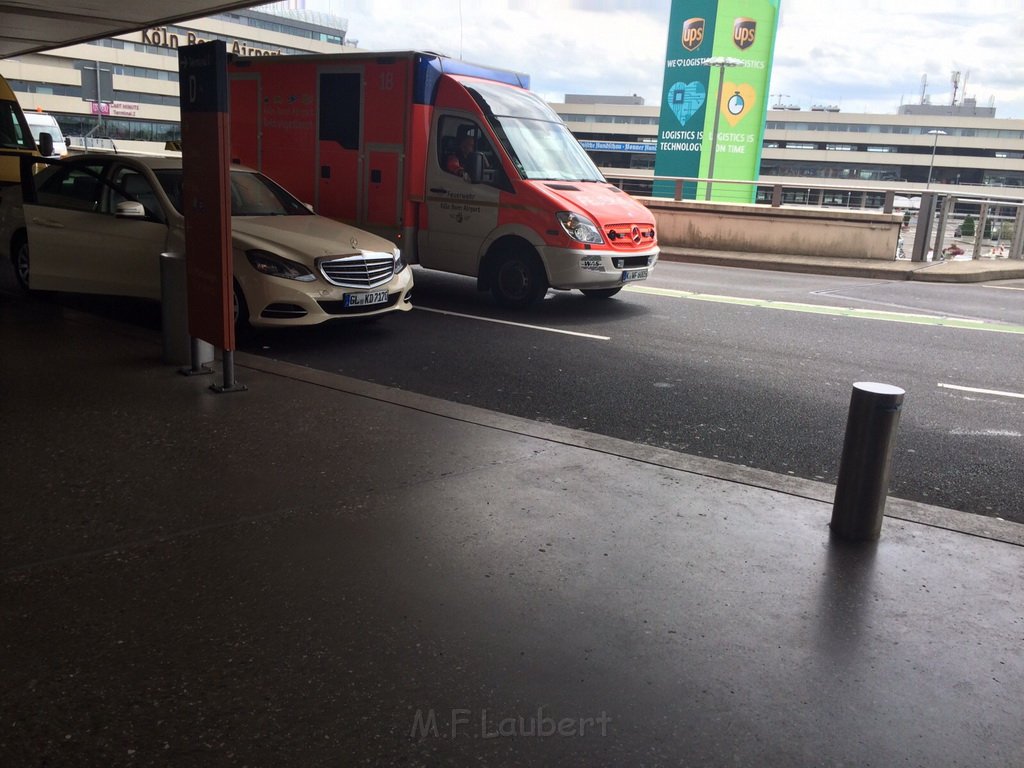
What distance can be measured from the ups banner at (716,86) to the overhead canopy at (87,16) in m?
33.6

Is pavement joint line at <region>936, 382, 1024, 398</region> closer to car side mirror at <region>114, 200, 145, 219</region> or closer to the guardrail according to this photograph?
car side mirror at <region>114, 200, 145, 219</region>

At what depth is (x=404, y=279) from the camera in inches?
351

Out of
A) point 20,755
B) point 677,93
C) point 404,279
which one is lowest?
point 20,755

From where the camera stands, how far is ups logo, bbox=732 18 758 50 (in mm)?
42000

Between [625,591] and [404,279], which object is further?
[404,279]

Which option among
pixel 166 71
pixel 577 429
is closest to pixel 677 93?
pixel 577 429

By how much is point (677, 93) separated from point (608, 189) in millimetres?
36117

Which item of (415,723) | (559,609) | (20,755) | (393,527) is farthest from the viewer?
(393,527)

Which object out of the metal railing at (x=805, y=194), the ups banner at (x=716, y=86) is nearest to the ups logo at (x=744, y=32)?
the ups banner at (x=716, y=86)

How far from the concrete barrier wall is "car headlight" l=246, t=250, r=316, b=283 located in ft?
42.5

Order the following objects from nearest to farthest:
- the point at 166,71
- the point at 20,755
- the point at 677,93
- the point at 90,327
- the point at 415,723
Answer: the point at 20,755 → the point at 415,723 → the point at 90,327 → the point at 677,93 → the point at 166,71

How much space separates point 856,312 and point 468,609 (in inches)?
382

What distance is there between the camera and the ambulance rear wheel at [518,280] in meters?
10.5

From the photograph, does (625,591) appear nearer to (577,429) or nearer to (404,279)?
(577,429)
